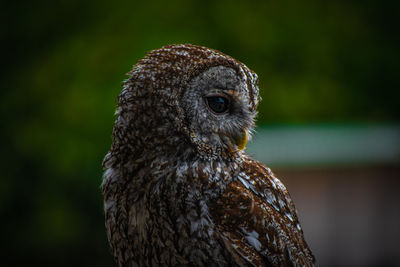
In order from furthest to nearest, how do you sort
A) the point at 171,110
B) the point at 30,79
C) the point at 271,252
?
the point at 30,79 → the point at 271,252 → the point at 171,110

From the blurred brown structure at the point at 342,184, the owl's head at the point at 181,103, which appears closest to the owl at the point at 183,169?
the owl's head at the point at 181,103

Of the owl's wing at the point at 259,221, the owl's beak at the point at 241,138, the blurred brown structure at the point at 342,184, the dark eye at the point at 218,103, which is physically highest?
the blurred brown structure at the point at 342,184

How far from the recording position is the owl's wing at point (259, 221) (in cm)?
194

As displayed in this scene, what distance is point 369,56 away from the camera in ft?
21.2

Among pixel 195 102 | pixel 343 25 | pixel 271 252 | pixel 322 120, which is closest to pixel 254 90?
pixel 195 102

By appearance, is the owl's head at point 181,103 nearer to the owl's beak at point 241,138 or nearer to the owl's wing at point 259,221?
the owl's beak at point 241,138

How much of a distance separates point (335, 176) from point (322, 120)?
2.93 ft

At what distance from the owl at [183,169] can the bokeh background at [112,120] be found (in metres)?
3.14

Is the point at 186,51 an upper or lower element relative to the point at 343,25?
lower

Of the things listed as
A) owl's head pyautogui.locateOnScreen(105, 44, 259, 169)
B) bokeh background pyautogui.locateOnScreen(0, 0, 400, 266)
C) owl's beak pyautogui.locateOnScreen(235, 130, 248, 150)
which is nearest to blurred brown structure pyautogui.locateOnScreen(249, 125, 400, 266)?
bokeh background pyautogui.locateOnScreen(0, 0, 400, 266)

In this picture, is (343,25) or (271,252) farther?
(343,25)

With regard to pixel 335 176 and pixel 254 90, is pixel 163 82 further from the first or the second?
pixel 335 176

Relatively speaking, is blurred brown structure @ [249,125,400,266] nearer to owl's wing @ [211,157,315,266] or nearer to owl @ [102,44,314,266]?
owl's wing @ [211,157,315,266]

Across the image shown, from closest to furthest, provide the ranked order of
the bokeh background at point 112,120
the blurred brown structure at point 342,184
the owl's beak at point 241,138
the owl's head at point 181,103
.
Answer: the owl's head at point 181,103
the owl's beak at point 241,138
the bokeh background at point 112,120
the blurred brown structure at point 342,184
